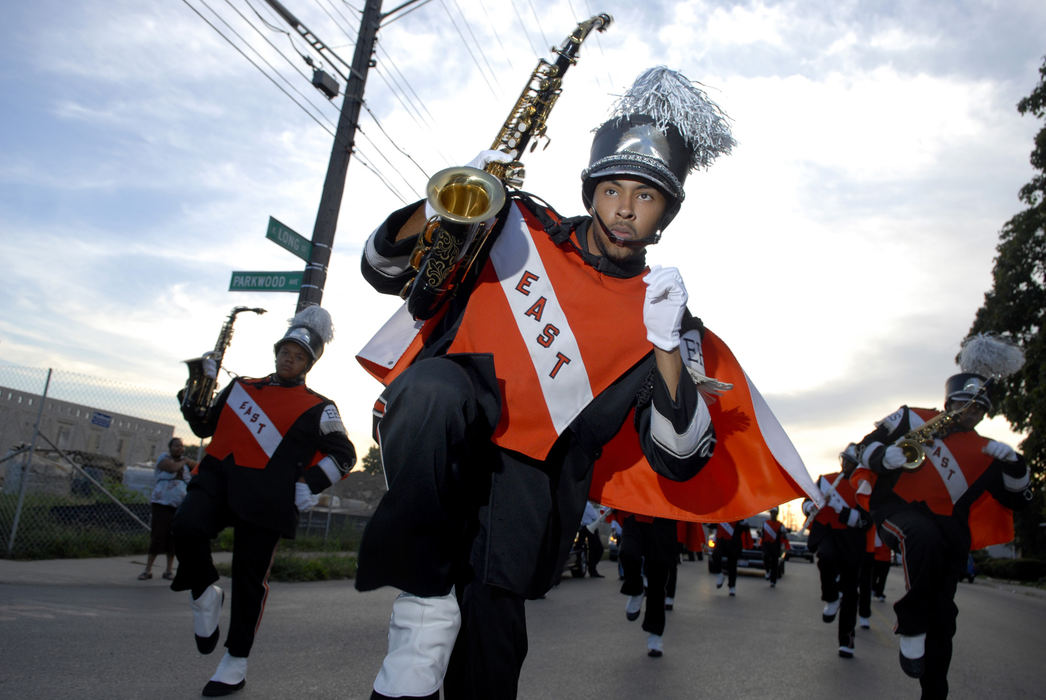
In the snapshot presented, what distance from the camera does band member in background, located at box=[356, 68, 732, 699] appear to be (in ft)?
6.28

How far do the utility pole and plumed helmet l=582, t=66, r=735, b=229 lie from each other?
5.99 meters

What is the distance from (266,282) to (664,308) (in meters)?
6.97

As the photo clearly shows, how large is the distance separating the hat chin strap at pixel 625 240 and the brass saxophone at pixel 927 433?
3.38 metres

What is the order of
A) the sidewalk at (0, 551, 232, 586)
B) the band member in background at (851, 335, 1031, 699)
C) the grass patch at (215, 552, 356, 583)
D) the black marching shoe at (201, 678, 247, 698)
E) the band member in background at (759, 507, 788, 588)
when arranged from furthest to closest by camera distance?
the band member in background at (759, 507, 788, 588)
the grass patch at (215, 552, 356, 583)
the sidewalk at (0, 551, 232, 586)
the band member in background at (851, 335, 1031, 699)
the black marching shoe at (201, 678, 247, 698)

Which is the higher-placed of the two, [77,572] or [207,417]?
[207,417]

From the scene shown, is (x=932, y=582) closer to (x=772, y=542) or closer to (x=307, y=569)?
(x=307, y=569)

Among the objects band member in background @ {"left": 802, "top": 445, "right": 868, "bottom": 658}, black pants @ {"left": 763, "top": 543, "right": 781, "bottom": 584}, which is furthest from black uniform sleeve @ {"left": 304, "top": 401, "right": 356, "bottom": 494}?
black pants @ {"left": 763, "top": 543, "right": 781, "bottom": 584}

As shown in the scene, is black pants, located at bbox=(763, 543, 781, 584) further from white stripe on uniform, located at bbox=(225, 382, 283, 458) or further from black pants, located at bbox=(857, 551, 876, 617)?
white stripe on uniform, located at bbox=(225, 382, 283, 458)

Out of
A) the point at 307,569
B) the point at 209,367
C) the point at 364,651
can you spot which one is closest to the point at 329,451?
the point at 209,367

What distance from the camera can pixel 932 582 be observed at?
4.81 m

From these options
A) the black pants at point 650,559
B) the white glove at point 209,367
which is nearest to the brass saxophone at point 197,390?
the white glove at point 209,367

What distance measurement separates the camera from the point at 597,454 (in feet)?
8.35

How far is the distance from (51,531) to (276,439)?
719 centimetres

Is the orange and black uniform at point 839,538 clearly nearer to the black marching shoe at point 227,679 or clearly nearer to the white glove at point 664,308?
the black marching shoe at point 227,679
